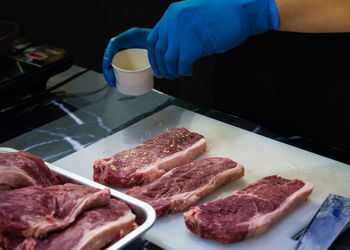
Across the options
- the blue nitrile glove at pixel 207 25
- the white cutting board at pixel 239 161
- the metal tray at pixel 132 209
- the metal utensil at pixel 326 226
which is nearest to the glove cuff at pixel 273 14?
the blue nitrile glove at pixel 207 25

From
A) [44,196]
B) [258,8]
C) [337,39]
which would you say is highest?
[258,8]

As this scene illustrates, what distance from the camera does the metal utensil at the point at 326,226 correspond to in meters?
1.55

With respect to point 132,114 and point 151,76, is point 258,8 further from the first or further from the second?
point 132,114

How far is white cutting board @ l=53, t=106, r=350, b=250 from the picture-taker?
1688mm

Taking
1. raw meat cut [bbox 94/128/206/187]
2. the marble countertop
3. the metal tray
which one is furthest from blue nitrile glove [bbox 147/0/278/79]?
the metal tray

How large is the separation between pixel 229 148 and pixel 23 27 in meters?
2.15

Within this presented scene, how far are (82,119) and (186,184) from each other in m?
0.88

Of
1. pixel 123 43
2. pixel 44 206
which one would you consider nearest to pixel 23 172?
pixel 44 206

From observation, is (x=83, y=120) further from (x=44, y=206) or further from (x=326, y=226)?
(x=326, y=226)

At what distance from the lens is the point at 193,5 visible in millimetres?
1981

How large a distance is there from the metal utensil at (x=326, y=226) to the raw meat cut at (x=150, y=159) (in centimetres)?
68

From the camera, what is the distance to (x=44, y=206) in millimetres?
1419

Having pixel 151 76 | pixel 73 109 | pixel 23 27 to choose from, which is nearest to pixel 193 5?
pixel 151 76

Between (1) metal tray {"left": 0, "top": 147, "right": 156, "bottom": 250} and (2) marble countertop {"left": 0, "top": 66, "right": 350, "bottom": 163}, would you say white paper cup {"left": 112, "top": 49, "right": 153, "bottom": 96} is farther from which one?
(1) metal tray {"left": 0, "top": 147, "right": 156, "bottom": 250}
